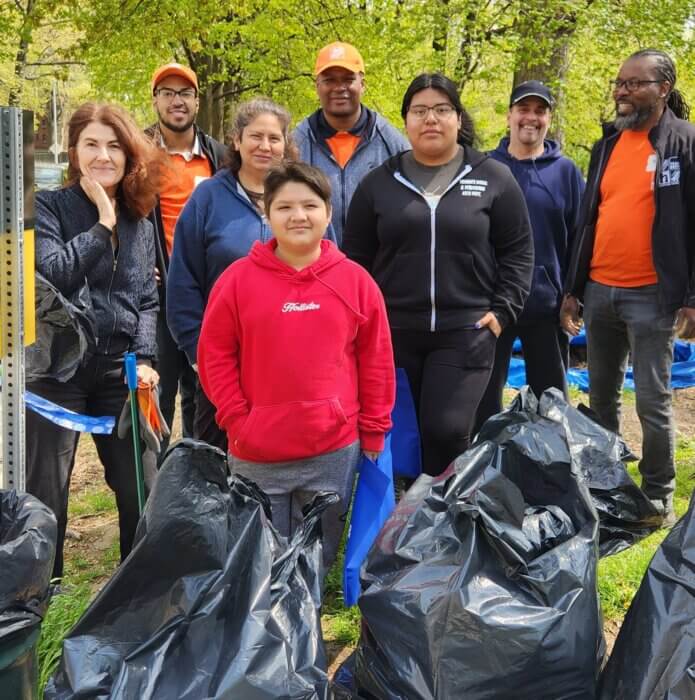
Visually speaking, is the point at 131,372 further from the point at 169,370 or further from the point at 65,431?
the point at 169,370

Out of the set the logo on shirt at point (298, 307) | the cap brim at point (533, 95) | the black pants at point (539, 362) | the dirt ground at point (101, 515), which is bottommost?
the dirt ground at point (101, 515)

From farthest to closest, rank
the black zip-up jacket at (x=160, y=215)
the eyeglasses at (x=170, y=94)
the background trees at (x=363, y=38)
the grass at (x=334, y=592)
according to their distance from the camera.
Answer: the background trees at (x=363, y=38) → the eyeglasses at (x=170, y=94) → the black zip-up jacket at (x=160, y=215) → the grass at (x=334, y=592)

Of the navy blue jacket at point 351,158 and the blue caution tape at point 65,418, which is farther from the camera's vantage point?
the navy blue jacket at point 351,158

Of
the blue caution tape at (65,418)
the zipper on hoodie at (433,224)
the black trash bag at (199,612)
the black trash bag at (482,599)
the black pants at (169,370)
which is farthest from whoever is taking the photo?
the black pants at (169,370)

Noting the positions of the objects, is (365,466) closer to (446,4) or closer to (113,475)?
(113,475)

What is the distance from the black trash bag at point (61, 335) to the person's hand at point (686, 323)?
240 centimetres

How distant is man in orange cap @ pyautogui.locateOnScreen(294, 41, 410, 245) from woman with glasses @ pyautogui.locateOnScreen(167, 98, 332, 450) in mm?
472

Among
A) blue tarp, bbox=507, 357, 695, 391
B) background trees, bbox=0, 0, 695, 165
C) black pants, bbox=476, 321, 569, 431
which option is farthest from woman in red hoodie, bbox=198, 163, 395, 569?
background trees, bbox=0, 0, 695, 165

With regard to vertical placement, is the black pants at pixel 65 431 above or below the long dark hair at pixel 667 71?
below

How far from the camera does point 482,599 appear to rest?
201cm

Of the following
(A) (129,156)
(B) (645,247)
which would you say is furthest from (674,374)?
(A) (129,156)

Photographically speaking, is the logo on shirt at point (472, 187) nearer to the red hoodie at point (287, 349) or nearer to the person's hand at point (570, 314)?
the red hoodie at point (287, 349)

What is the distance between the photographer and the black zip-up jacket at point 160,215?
3.60 m

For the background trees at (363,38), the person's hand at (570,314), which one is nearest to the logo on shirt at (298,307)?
the person's hand at (570,314)
